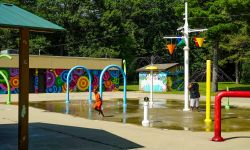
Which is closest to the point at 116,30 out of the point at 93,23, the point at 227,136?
the point at 93,23

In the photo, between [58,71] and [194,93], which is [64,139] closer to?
[194,93]

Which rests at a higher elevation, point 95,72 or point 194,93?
point 95,72

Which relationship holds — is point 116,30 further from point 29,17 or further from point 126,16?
point 29,17

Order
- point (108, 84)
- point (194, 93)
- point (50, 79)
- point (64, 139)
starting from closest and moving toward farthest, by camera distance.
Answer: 1. point (64, 139)
2. point (194, 93)
3. point (50, 79)
4. point (108, 84)

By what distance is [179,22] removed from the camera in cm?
8206

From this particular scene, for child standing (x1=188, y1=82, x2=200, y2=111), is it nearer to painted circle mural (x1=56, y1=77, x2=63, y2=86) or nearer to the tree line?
painted circle mural (x1=56, y1=77, x2=63, y2=86)

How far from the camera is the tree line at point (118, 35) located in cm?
6556

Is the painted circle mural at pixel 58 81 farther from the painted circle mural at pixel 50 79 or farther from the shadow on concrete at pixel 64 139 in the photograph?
the shadow on concrete at pixel 64 139

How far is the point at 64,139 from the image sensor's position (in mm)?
12094

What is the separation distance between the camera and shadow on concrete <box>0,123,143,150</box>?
10836mm

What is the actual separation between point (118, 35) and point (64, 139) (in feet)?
204

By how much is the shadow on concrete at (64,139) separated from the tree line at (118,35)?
38.3 m

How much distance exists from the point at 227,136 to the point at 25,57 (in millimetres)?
6947

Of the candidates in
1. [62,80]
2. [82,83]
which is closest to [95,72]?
[82,83]
